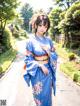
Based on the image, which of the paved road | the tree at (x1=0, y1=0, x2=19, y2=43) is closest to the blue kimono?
the paved road

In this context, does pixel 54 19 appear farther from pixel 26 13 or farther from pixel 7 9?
pixel 26 13

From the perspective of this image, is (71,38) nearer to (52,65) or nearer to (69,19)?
(69,19)

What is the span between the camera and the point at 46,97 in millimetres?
5348

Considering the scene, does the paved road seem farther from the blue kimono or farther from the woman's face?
the woman's face

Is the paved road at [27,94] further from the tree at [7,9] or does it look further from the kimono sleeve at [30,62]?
the tree at [7,9]

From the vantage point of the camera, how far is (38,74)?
529 centimetres

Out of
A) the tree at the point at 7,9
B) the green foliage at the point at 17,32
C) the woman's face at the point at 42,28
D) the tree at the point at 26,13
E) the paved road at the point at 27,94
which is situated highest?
the woman's face at the point at 42,28

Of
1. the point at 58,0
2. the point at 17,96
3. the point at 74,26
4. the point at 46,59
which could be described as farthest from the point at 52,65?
the point at 58,0

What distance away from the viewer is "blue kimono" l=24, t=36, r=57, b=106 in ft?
17.3

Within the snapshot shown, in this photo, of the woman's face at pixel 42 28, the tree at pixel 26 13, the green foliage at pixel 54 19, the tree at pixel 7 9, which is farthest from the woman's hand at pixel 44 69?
the tree at pixel 26 13

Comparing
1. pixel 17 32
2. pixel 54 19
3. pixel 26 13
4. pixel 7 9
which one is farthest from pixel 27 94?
pixel 26 13

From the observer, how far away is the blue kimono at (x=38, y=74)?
527 cm

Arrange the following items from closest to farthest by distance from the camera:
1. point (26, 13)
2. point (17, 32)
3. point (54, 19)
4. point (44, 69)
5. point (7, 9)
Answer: point (44, 69), point (7, 9), point (54, 19), point (17, 32), point (26, 13)

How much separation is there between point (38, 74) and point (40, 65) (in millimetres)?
171
